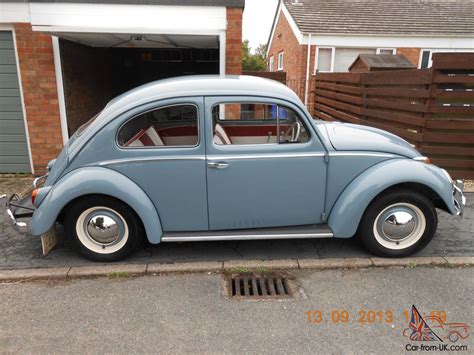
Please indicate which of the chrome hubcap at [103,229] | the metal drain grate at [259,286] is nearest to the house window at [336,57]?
the metal drain grate at [259,286]

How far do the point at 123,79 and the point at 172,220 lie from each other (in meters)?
9.74

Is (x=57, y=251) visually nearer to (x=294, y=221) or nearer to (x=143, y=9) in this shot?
(x=294, y=221)

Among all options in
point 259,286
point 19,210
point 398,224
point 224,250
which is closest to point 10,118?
point 19,210

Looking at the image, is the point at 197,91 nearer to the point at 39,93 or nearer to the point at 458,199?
the point at 458,199

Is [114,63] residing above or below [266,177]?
above

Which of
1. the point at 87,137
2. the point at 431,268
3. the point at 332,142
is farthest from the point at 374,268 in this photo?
the point at 87,137

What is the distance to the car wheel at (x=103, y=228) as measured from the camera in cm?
369

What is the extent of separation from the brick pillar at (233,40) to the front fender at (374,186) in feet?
11.9

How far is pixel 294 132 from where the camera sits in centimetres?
386

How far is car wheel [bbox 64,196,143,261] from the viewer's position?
145 inches

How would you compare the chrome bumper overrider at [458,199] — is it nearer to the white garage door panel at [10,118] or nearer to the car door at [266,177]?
the car door at [266,177]

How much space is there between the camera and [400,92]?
6.81 metres

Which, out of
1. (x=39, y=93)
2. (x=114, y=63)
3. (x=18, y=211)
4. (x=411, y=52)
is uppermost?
(x=411, y=52)

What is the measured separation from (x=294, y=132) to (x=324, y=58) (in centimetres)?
1251
